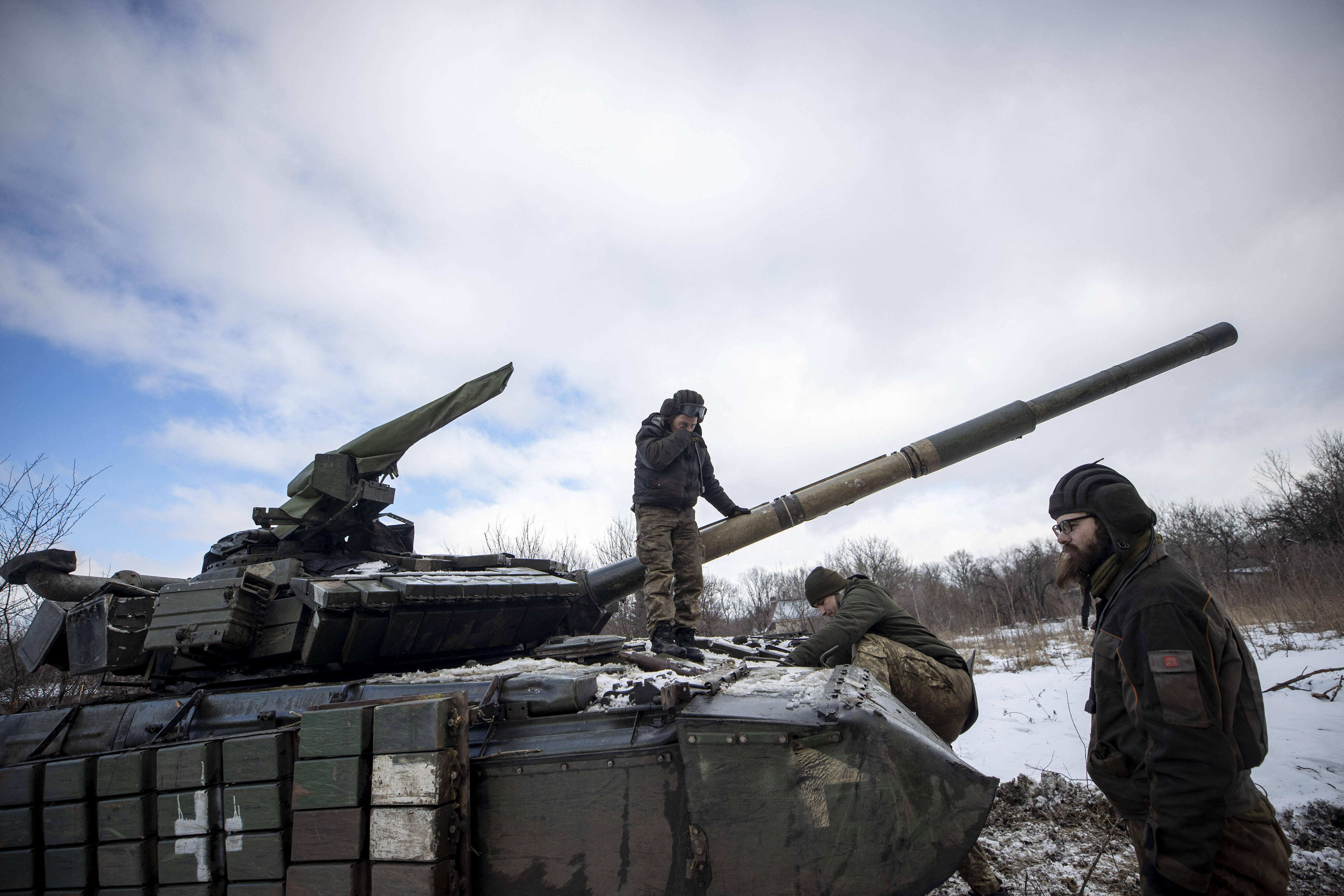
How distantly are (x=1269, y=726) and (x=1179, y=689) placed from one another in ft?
17.2

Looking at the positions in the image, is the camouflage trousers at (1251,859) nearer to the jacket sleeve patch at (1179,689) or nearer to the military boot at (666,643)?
the jacket sleeve patch at (1179,689)

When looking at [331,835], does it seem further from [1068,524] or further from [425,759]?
[1068,524]

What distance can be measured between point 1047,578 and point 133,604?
32234 millimetres

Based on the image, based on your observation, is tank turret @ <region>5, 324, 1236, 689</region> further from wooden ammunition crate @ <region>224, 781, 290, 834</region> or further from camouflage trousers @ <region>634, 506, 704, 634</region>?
wooden ammunition crate @ <region>224, 781, 290, 834</region>

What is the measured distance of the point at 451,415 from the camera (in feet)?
16.6

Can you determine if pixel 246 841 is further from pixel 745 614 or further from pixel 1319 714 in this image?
pixel 745 614

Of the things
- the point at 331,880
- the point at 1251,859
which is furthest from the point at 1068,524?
the point at 331,880

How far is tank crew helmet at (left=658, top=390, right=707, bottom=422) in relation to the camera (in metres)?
5.05

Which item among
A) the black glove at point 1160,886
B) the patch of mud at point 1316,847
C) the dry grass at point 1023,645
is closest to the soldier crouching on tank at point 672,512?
the black glove at point 1160,886

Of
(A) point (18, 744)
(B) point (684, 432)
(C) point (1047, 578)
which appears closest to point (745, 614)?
(C) point (1047, 578)

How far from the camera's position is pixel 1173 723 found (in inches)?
81.6

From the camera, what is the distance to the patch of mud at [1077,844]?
146 inches

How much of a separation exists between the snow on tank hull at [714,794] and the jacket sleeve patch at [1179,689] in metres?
0.72

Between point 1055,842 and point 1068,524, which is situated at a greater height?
point 1068,524
